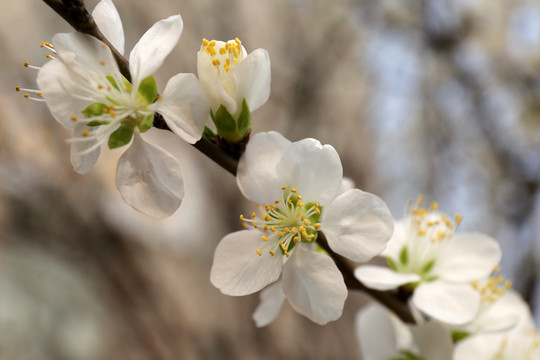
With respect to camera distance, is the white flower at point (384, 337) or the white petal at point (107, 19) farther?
the white flower at point (384, 337)

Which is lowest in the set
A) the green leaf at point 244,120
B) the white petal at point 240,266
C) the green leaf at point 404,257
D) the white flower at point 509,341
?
the white flower at point 509,341

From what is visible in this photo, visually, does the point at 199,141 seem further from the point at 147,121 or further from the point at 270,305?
the point at 270,305

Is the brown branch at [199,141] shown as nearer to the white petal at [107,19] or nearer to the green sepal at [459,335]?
the white petal at [107,19]

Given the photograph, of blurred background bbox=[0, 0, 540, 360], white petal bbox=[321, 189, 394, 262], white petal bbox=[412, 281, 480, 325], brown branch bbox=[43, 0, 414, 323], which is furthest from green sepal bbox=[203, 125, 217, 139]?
blurred background bbox=[0, 0, 540, 360]

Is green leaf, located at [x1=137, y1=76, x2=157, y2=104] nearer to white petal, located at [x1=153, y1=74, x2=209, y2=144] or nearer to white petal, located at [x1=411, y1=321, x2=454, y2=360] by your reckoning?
white petal, located at [x1=153, y1=74, x2=209, y2=144]

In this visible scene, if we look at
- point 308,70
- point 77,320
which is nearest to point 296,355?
point 77,320

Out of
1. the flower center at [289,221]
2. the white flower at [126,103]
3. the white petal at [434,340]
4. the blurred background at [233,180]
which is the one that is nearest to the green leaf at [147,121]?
the white flower at [126,103]

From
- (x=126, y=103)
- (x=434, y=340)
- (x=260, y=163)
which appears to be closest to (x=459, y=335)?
(x=434, y=340)
